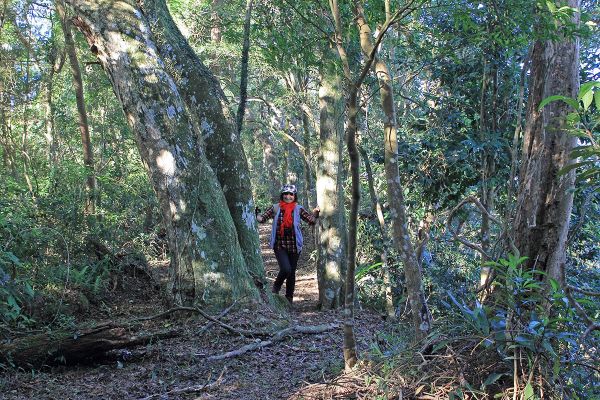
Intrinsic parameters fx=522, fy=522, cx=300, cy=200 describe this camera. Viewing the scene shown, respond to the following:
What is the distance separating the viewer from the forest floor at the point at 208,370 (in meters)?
4.46

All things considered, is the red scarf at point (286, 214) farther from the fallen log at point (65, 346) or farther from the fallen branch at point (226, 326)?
the fallen log at point (65, 346)

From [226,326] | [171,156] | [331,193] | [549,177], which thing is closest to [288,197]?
[331,193]

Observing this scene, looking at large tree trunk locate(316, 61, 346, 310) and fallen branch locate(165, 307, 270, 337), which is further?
large tree trunk locate(316, 61, 346, 310)

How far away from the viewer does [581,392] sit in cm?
336

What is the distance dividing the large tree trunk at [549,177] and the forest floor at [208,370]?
1.83 meters

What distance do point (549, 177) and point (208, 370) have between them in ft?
11.4

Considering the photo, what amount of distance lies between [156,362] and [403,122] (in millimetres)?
6647

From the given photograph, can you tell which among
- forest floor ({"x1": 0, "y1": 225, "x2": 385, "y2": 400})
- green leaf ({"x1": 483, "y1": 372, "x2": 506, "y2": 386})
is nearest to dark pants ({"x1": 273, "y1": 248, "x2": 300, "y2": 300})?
forest floor ({"x1": 0, "y1": 225, "x2": 385, "y2": 400})

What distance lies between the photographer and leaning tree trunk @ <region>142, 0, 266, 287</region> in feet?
24.5

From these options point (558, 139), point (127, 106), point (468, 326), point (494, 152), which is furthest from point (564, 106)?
point (127, 106)

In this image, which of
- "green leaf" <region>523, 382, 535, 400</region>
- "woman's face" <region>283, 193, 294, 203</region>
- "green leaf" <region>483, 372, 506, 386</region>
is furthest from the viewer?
"woman's face" <region>283, 193, 294, 203</region>

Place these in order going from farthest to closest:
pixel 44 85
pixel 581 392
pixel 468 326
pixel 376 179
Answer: pixel 44 85 < pixel 376 179 < pixel 468 326 < pixel 581 392

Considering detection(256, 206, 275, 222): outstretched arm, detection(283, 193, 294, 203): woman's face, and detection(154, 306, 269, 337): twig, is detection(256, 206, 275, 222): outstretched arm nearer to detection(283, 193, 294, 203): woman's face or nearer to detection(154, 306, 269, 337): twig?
detection(283, 193, 294, 203): woman's face

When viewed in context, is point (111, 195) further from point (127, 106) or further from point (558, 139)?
point (558, 139)
